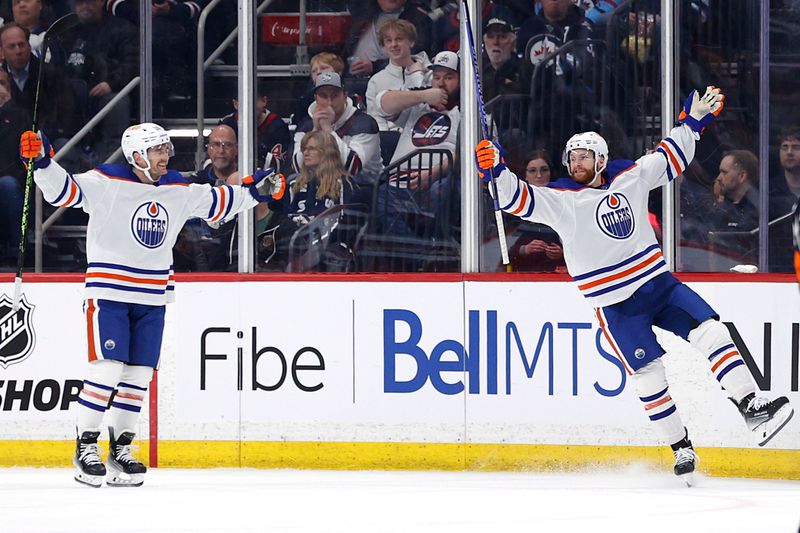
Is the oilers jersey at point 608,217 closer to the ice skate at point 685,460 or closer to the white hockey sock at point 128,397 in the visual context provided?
the ice skate at point 685,460

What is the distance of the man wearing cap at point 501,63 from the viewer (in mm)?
6629

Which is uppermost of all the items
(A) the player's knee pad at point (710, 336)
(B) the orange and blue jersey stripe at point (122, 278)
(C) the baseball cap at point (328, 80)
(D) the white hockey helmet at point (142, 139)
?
(C) the baseball cap at point (328, 80)

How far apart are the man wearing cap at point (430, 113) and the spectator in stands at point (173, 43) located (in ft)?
2.95

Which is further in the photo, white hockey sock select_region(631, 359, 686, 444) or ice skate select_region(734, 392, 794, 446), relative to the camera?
white hockey sock select_region(631, 359, 686, 444)

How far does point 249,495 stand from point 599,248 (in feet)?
5.26

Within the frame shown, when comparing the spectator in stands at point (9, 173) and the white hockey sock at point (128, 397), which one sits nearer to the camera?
the white hockey sock at point (128, 397)

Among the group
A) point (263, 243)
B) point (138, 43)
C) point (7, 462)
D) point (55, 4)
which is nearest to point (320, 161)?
point (263, 243)

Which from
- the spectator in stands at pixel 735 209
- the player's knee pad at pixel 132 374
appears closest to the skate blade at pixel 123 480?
the player's knee pad at pixel 132 374

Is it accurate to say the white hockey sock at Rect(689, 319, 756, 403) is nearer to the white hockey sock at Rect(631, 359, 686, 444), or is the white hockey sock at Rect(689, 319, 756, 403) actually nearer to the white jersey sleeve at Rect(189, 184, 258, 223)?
the white hockey sock at Rect(631, 359, 686, 444)

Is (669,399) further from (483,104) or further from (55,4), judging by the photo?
(55,4)

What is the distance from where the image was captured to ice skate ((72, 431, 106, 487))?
5.70 meters

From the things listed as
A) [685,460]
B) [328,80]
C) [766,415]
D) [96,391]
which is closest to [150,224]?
[96,391]

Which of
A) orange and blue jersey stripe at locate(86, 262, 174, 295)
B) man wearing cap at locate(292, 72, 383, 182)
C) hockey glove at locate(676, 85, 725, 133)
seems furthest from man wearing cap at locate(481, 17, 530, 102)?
orange and blue jersey stripe at locate(86, 262, 174, 295)

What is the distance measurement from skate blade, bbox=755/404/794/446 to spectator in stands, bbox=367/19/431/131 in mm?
2281
